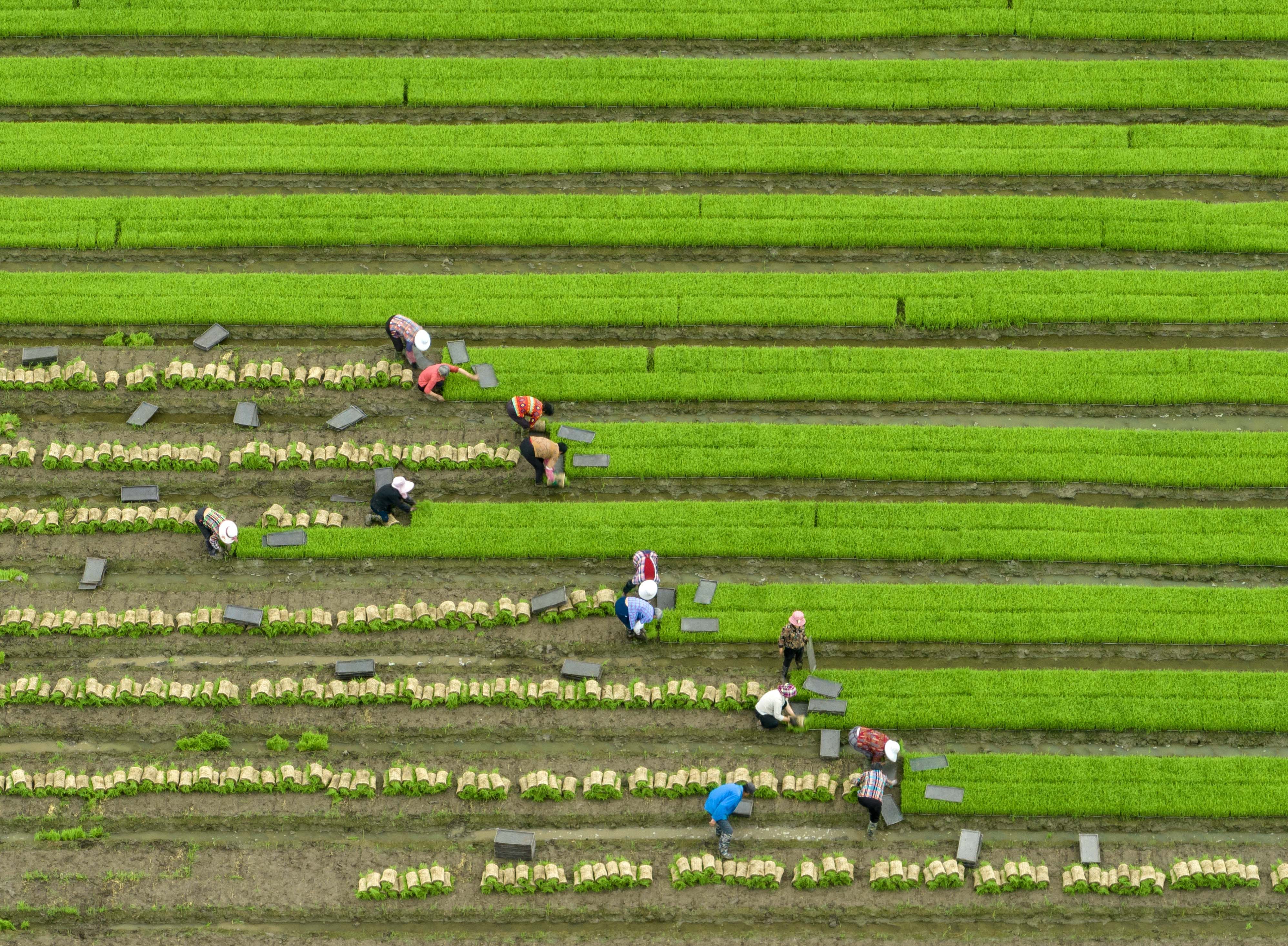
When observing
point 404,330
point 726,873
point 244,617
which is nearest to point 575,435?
point 404,330

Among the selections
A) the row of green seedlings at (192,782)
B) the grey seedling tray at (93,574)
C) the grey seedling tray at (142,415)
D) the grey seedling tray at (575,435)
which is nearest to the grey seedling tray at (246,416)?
the grey seedling tray at (142,415)

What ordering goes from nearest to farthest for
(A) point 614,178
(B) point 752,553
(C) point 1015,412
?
(B) point 752,553
(C) point 1015,412
(A) point 614,178

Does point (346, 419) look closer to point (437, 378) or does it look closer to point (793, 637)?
point (437, 378)

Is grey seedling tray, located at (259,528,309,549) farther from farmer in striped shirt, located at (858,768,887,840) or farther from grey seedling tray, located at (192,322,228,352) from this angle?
farmer in striped shirt, located at (858,768,887,840)

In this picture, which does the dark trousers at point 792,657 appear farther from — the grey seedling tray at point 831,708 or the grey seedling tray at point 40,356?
the grey seedling tray at point 40,356

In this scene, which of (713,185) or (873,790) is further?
(713,185)

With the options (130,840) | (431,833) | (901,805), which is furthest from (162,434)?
(901,805)

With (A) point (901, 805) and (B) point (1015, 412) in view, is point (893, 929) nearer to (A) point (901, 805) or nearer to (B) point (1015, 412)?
(A) point (901, 805)
